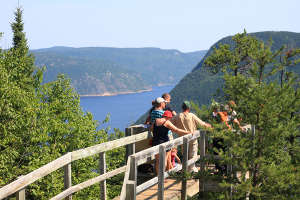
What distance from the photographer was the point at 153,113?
8328mm

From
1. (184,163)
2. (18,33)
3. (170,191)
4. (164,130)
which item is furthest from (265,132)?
(18,33)

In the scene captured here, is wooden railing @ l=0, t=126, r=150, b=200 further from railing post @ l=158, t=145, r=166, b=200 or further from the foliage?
the foliage

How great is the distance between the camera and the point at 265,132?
5629mm

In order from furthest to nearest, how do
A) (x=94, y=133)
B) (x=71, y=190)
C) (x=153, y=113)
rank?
(x=94, y=133) < (x=153, y=113) < (x=71, y=190)

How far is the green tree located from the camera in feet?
17.8

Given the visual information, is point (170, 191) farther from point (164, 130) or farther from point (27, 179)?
point (27, 179)

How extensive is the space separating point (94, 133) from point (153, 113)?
23.6 m

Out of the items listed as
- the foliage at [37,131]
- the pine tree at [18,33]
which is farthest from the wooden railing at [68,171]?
the pine tree at [18,33]

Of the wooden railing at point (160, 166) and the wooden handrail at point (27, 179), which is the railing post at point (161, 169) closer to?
the wooden railing at point (160, 166)

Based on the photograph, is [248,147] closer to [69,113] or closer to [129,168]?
[129,168]

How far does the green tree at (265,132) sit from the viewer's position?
5422 mm

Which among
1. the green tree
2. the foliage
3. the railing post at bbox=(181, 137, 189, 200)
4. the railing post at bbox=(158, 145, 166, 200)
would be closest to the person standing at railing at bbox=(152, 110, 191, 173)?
the railing post at bbox=(181, 137, 189, 200)

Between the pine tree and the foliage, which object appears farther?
the pine tree

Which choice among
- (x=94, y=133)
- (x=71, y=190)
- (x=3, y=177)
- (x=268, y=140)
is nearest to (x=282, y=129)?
(x=268, y=140)
